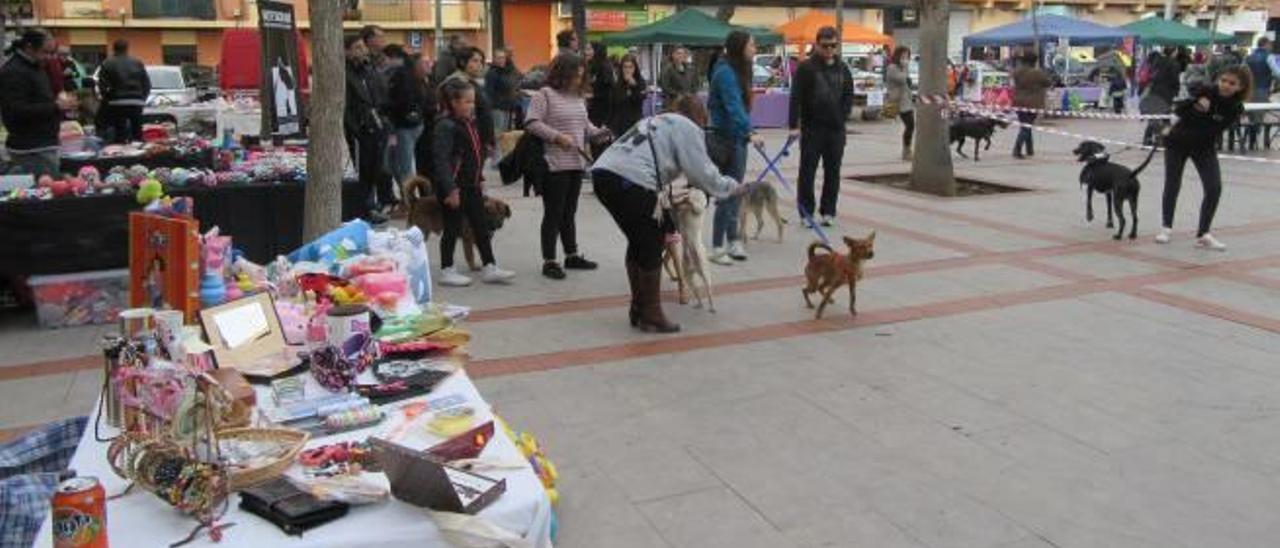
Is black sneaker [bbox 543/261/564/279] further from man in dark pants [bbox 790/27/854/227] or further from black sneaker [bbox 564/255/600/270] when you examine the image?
man in dark pants [bbox 790/27/854/227]

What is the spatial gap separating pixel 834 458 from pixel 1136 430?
141 centimetres

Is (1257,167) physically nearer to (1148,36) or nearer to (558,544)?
(1148,36)

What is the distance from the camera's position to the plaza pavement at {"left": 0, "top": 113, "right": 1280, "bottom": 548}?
3787 millimetres

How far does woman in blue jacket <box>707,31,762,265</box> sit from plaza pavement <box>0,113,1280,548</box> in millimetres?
287

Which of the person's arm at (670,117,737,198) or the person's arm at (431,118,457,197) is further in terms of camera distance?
the person's arm at (431,118,457,197)

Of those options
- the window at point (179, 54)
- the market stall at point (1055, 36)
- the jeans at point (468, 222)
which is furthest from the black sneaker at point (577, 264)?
the window at point (179, 54)

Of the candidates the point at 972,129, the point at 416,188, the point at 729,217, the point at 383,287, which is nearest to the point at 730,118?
the point at 729,217

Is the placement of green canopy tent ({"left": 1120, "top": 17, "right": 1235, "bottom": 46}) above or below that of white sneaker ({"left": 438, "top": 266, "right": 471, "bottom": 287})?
above

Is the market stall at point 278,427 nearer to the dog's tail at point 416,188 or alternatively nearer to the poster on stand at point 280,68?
the dog's tail at point 416,188

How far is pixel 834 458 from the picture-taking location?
4.32 meters

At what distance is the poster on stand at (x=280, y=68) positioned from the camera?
27.5 feet

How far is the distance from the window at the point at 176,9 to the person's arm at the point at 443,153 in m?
38.3

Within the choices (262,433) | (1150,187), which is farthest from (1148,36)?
(262,433)

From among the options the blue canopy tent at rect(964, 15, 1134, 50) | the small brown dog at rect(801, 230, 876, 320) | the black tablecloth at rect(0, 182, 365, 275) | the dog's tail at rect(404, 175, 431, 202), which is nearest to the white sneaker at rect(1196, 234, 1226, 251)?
the small brown dog at rect(801, 230, 876, 320)
